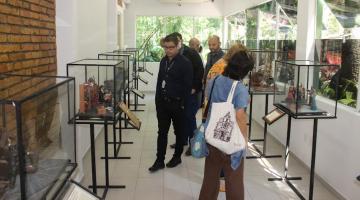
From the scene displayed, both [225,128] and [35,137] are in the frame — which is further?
[225,128]

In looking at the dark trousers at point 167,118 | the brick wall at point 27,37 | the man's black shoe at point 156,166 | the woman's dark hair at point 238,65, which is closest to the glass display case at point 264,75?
the dark trousers at point 167,118

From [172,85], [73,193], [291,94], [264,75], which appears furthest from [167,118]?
[73,193]

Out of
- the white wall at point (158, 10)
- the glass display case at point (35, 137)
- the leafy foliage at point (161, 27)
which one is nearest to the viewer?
the glass display case at point (35, 137)

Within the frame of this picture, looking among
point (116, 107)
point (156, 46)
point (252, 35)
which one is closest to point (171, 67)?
point (116, 107)

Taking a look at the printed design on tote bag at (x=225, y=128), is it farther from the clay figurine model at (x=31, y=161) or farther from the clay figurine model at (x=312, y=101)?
the clay figurine model at (x=31, y=161)

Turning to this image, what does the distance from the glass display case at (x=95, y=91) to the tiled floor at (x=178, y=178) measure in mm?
956

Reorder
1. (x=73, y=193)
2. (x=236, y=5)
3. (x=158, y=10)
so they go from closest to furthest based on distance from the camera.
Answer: (x=73, y=193) < (x=236, y=5) < (x=158, y=10)

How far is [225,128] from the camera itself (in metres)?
2.76

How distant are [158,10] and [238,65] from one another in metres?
Answer: 8.66

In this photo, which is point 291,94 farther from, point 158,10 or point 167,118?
point 158,10

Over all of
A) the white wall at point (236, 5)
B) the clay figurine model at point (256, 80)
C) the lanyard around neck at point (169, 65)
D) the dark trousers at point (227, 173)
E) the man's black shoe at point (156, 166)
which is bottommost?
the man's black shoe at point (156, 166)

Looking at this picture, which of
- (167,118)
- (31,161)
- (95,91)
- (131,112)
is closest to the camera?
(31,161)

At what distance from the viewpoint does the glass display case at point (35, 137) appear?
62.0 inches

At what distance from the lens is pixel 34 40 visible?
10.9 ft
